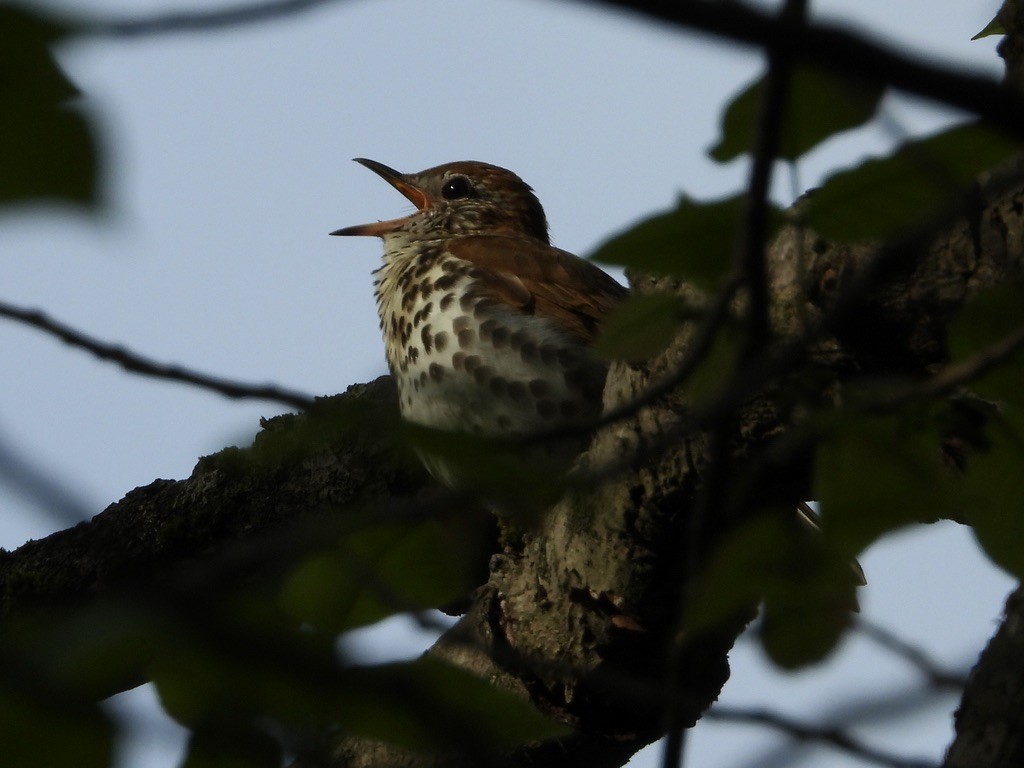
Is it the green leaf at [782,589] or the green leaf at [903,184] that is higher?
the green leaf at [903,184]

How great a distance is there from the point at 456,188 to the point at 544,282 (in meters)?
1.64

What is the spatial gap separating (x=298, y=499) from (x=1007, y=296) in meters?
3.46

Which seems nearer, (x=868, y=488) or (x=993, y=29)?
(x=868, y=488)

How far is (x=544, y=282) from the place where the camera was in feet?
16.3

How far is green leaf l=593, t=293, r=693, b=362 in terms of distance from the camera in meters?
1.31

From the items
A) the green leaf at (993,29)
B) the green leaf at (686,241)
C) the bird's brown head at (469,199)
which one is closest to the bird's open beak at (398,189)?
the bird's brown head at (469,199)

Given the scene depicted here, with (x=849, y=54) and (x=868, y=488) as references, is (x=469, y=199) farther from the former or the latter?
(x=849, y=54)

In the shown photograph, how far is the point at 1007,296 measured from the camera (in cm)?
124

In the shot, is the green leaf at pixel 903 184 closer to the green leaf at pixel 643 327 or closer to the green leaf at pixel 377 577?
the green leaf at pixel 643 327

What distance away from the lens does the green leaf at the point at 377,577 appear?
1.24 meters

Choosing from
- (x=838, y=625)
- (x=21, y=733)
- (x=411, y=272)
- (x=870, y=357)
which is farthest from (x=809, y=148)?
(x=411, y=272)

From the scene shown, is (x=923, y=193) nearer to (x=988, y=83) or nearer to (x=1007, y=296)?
(x=1007, y=296)

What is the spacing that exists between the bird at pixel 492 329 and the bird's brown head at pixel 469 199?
1.05ft

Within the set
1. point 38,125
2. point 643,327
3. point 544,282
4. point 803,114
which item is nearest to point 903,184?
point 803,114
